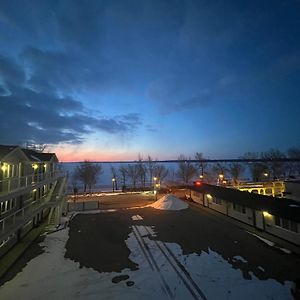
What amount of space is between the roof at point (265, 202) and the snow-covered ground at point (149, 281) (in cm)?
561

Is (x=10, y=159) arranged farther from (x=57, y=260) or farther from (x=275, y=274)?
(x=275, y=274)

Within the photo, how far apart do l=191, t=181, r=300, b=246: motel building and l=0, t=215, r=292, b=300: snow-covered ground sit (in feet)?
18.8

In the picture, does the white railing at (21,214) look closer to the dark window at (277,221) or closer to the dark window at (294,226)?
the dark window at (277,221)

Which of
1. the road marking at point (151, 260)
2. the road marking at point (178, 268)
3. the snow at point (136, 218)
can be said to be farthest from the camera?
the snow at point (136, 218)

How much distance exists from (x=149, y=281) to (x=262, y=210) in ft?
41.9

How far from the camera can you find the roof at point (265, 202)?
57.9 feet

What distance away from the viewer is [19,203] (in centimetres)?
2000

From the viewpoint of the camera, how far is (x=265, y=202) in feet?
69.8

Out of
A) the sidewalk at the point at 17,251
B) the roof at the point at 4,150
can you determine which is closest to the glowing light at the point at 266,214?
the sidewalk at the point at 17,251

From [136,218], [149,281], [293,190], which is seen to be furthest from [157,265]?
[293,190]

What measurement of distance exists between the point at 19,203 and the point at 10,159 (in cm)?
451

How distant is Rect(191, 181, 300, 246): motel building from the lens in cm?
1789

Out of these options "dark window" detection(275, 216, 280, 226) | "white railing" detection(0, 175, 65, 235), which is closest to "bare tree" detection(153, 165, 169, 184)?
"white railing" detection(0, 175, 65, 235)

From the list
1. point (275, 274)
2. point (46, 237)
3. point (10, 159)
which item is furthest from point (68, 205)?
point (275, 274)
